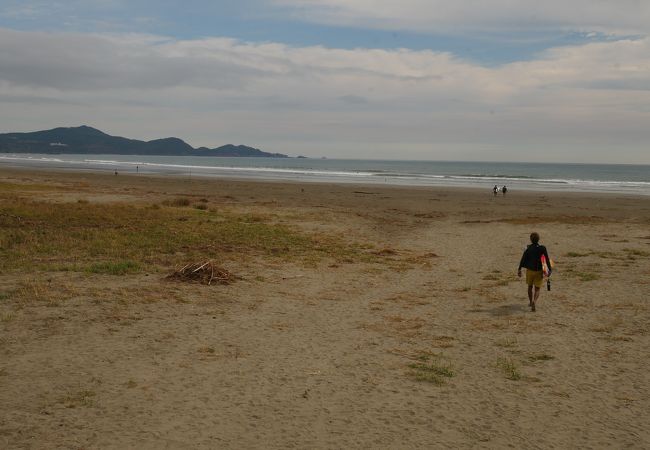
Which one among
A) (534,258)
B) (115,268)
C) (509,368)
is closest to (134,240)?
(115,268)

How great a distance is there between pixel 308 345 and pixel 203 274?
4.85m

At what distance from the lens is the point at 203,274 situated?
1336cm

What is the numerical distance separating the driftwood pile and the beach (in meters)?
0.18

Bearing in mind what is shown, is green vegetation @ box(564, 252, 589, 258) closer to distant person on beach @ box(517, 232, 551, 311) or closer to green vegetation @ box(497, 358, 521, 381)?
distant person on beach @ box(517, 232, 551, 311)

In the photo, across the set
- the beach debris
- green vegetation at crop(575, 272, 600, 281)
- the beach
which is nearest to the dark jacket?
the beach

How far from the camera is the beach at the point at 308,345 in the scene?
6.43m

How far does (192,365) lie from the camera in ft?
26.9

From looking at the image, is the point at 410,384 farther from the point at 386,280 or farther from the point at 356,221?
the point at 356,221

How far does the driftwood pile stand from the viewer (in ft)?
43.3

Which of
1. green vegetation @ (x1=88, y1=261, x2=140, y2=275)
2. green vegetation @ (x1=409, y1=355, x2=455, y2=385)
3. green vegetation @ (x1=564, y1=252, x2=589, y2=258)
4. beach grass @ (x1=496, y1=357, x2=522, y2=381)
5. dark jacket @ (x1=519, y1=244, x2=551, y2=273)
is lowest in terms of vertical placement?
green vegetation @ (x1=409, y1=355, x2=455, y2=385)

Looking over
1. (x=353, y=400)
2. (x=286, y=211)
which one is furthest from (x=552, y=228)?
(x=353, y=400)

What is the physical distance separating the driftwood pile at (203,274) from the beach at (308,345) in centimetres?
18

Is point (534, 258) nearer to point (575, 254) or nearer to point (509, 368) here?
point (509, 368)

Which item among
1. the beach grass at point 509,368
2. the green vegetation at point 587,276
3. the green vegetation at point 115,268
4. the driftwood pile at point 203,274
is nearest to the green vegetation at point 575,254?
the green vegetation at point 587,276
